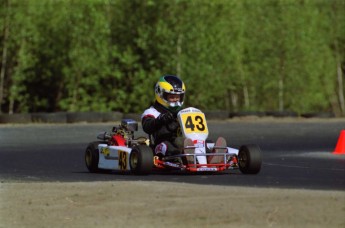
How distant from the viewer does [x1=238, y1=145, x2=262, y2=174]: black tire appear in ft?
45.6

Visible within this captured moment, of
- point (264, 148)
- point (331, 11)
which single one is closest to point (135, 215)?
point (264, 148)

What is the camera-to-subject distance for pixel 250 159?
1388cm

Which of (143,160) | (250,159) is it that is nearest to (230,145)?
(250,159)

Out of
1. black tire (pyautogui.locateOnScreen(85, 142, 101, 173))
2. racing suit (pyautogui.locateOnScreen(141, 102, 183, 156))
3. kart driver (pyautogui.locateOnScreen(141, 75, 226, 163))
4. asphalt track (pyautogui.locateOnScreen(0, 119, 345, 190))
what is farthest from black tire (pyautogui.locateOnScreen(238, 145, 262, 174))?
black tire (pyautogui.locateOnScreen(85, 142, 101, 173))

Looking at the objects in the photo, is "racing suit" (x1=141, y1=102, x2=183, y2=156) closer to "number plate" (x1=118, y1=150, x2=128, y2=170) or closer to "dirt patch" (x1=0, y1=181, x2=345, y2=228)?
"number plate" (x1=118, y1=150, x2=128, y2=170)

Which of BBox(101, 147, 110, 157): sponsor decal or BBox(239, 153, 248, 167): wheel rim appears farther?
BBox(101, 147, 110, 157): sponsor decal

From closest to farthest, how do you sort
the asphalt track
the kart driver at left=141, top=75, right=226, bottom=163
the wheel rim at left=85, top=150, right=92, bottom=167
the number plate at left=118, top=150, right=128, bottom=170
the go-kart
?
the asphalt track
the go-kart
the kart driver at left=141, top=75, right=226, bottom=163
the number plate at left=118, top=150, right=128, bottom=170
the wheel rim at left=85, top=150, right=92, bottom=167

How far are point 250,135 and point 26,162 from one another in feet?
32.4

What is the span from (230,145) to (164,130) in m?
7.10

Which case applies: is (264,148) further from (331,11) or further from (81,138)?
(331,11)

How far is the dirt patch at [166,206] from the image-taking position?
895 cm

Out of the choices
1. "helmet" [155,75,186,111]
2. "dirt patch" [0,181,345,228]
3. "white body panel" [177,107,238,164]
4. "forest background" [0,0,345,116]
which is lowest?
"dirt patch" [0,181,345,228]

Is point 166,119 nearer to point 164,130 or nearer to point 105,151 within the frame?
point 164,130

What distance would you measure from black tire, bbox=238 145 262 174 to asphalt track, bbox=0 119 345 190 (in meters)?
0.13
